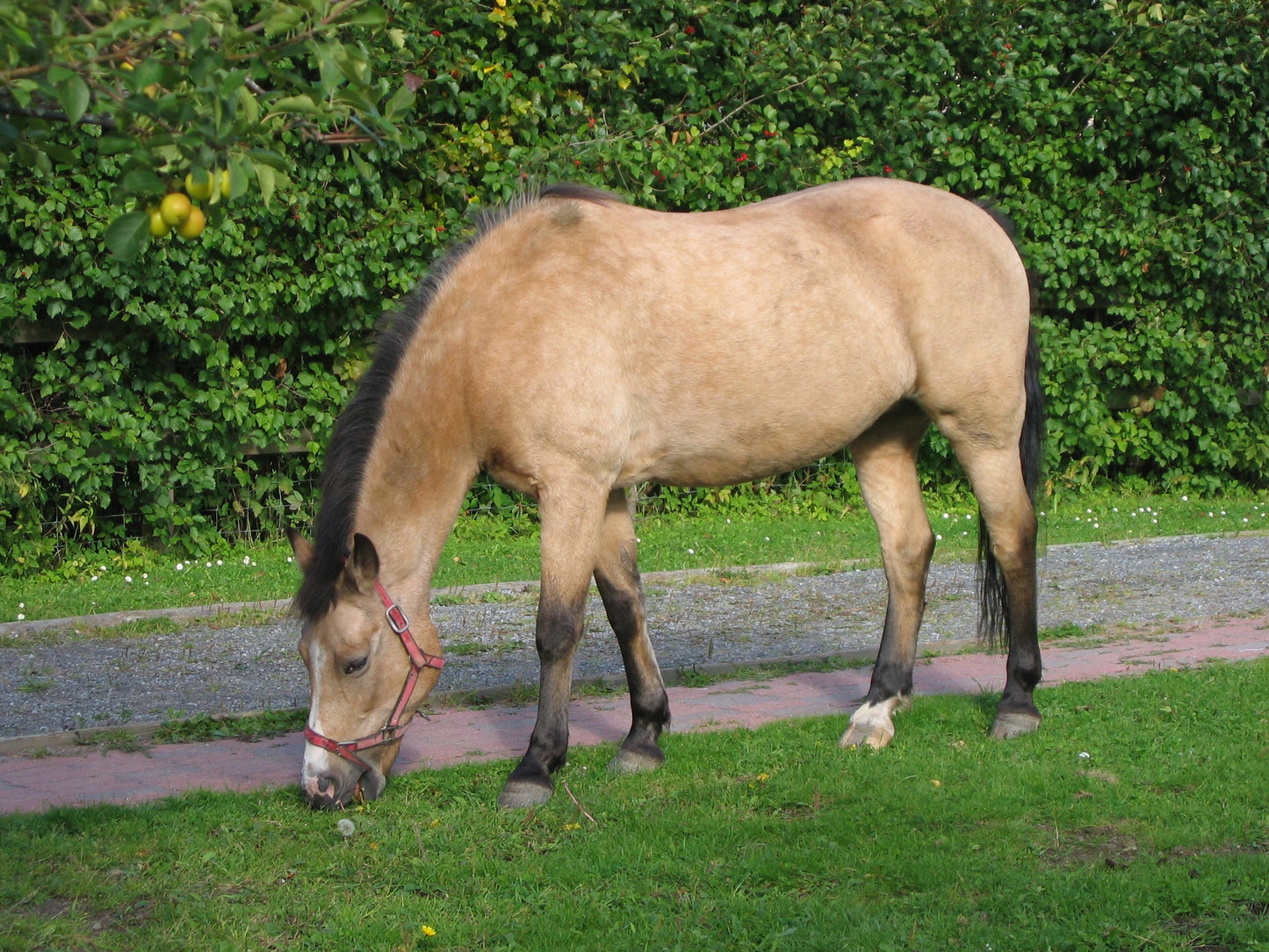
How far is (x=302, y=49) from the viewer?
2197 millimetres

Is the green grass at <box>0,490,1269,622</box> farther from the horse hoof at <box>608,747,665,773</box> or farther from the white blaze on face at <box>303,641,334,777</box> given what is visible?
the white blaze on face at <box>303,641,334,777</box>

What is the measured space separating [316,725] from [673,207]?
6.62 m

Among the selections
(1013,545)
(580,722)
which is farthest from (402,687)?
(1013,545)

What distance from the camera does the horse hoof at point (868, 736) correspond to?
481cm

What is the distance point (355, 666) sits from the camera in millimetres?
4125

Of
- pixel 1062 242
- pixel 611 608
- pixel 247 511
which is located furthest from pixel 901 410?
pixel 1062 242

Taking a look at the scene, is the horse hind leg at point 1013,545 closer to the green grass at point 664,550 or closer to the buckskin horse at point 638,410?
the buckskin horse at point 638,410

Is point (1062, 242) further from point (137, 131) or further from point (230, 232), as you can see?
point (137, 131)

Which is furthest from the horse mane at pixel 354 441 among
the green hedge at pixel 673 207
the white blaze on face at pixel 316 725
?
the green hedge at pixel 673 207

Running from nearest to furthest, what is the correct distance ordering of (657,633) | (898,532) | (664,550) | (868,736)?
1. (868,736)
2. (898,532)
3. (657,633)
4. (664,550)

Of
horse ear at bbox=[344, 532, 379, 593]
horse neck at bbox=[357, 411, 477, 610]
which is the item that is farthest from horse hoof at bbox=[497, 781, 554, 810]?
horse ear at bbox=[344, 532, 379, 593]

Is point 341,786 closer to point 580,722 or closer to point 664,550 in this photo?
point 580,722

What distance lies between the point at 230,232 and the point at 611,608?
4.69 metres

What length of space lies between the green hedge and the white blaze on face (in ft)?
15.3
